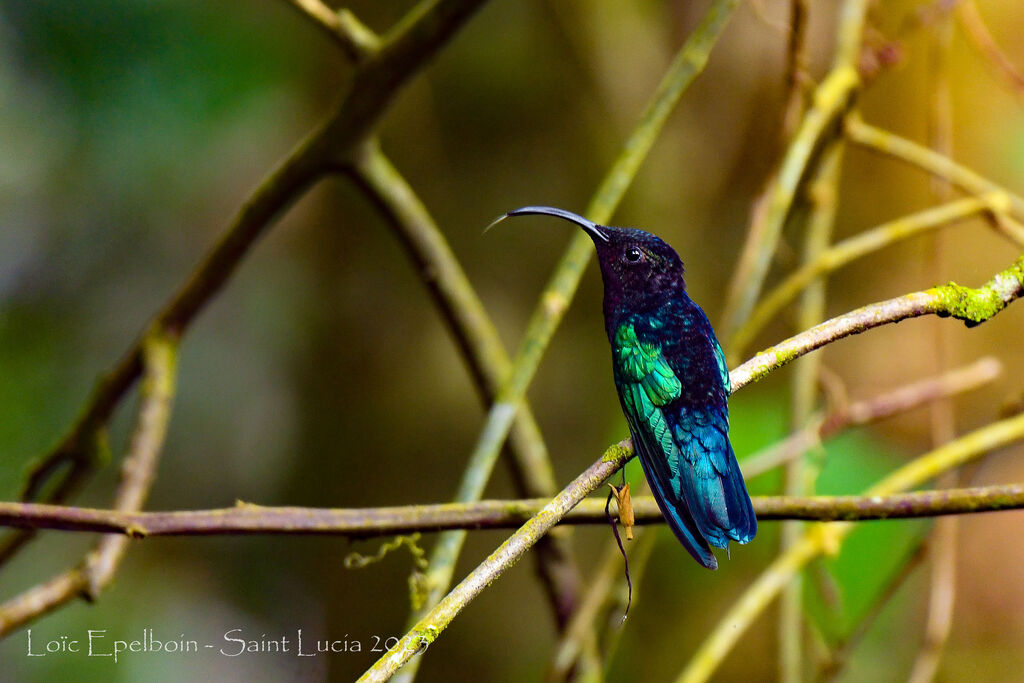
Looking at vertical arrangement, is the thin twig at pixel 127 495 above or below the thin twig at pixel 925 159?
below

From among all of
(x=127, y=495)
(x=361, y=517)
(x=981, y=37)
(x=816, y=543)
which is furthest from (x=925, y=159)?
(x=127, y=495)

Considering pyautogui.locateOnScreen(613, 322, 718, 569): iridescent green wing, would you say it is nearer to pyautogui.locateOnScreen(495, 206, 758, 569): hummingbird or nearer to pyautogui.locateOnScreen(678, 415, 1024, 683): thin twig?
pyautogui.locateOnScreen(495, 206, 758, 569): hummingbird

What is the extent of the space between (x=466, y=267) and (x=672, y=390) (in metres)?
1.76

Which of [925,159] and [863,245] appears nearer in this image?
[863,245]

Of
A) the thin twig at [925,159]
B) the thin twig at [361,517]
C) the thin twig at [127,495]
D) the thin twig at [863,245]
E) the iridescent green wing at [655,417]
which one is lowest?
the thin twig at [127,495]

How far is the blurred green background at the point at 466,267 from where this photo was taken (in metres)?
2.47

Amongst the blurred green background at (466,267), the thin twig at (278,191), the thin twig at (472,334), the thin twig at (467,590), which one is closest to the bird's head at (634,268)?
the thin twig at (467,590)

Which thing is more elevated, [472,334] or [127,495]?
[472,334]

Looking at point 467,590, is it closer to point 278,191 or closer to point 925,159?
point 278,191

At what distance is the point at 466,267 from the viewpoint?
101 inches

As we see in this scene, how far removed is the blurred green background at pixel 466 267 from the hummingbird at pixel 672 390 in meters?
1.25

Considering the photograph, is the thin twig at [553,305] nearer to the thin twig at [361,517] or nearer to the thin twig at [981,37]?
the thin twig at [361,517]

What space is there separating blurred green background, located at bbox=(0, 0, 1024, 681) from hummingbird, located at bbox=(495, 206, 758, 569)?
1254 mm

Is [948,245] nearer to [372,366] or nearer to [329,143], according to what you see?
[372,366]
